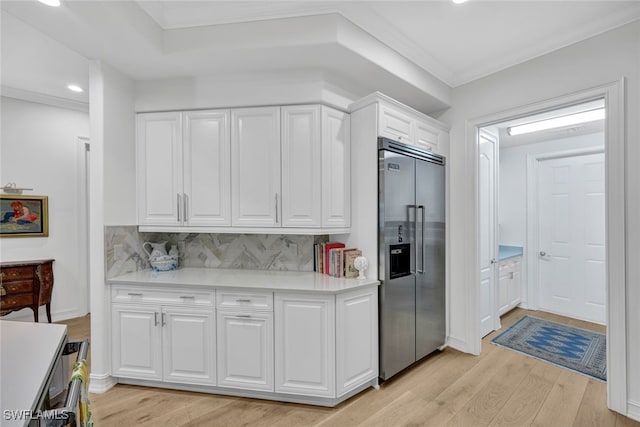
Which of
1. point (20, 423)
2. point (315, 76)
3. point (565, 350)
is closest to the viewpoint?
point (20, 423)

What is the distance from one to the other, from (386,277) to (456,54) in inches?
83.3

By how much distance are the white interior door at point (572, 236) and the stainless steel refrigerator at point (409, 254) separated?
8.03 feet

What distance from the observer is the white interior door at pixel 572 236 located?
13.1 ft

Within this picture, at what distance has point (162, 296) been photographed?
92.4 inches

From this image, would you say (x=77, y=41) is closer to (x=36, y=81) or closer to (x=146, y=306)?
(x=36, y=81)

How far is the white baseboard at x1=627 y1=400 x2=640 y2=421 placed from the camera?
6.72ft

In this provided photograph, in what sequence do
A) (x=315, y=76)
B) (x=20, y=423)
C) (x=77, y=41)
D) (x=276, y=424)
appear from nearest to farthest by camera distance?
(x=20, y=423), (x=276, y=424), (x=77, y=41), (x=315, y=76)

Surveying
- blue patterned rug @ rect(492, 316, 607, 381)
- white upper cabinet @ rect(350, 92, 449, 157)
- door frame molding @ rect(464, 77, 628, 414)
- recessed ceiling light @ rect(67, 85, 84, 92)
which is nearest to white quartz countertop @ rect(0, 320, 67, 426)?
white upper cabinet @ rect(350, 92, 449, 157)

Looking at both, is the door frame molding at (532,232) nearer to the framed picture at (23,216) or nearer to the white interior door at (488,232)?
the white interior door at (488,232)

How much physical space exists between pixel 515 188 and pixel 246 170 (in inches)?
168

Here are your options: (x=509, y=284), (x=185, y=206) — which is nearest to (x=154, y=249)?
(x=185, y=206)

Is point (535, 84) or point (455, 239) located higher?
point (535, 84)

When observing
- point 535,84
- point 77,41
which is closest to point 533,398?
point 535,84

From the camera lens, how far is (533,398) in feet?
7.61
